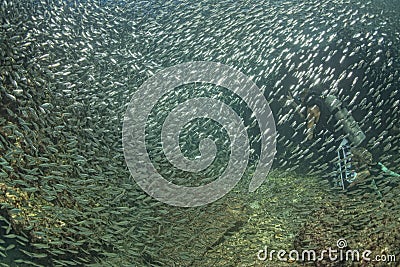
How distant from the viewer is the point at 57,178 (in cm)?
382

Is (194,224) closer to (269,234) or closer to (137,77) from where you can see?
(269,234)

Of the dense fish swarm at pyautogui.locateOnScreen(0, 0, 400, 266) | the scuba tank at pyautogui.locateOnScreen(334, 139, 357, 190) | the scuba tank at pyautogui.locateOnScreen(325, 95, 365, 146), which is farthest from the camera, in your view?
the scuba tank at pyautogui.locateOnScreen(325, 95, 365, 146)

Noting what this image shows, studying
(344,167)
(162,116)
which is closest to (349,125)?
(344,167)

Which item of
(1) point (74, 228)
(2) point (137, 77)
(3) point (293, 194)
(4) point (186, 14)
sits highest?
(4) point (186, 14)

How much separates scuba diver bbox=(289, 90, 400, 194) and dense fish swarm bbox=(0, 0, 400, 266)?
10 centimetres

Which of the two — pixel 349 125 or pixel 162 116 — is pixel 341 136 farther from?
pixel 162 116

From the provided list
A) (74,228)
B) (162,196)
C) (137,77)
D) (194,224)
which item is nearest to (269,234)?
(194,224)

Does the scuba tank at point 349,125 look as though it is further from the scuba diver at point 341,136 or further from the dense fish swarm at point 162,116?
the dense fish swarm at point 162,116

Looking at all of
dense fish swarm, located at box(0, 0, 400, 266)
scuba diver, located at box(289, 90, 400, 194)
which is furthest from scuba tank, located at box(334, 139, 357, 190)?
dense fish swarm, located at box(0, 0, 400, 266)

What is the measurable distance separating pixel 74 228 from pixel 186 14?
292cm

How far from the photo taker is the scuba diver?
461cm

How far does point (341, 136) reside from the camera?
4965 mm

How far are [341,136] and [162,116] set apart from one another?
2104mm

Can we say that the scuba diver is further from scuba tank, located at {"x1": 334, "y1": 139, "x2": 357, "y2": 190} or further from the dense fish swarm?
the dense fish swarm
